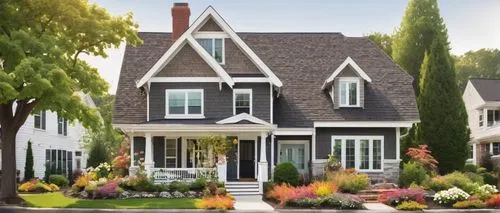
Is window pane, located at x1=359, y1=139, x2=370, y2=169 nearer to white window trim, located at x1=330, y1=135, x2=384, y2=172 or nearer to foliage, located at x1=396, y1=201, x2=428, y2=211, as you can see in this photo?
white window trim, located at x1=330, y1=135, x2=384, y2=172

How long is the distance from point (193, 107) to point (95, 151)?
15.3m

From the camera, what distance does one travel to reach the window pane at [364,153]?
3659 centimetres

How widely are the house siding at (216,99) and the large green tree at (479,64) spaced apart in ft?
197

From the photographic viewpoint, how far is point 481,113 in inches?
2264

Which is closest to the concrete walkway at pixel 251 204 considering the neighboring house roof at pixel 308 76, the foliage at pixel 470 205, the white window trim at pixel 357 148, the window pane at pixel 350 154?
the neighboring house roof at pixel 308 76

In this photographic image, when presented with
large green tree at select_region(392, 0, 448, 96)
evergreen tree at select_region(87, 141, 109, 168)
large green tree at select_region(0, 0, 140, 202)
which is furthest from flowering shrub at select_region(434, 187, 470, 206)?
evergreen tree at select_region(87, 141, 109, 168)

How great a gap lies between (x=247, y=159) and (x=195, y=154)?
2700 millimetres

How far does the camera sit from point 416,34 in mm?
54750

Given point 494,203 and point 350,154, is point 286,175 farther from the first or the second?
point 494,203

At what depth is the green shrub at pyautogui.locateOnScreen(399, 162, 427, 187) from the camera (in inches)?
1326

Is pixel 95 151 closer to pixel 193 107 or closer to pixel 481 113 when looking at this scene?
pixel 193 107

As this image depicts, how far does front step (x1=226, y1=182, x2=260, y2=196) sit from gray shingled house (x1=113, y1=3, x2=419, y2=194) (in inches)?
2.4

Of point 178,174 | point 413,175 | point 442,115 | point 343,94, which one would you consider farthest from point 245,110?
point 442,115

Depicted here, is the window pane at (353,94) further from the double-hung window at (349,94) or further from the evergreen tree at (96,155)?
the evergreen tree at (96,155)
